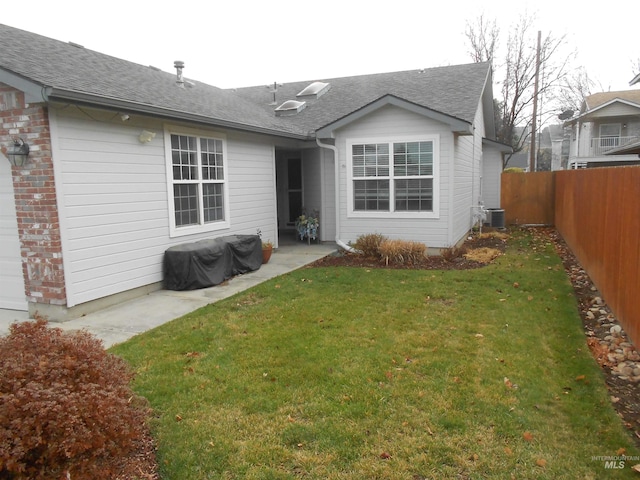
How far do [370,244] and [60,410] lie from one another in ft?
25.7

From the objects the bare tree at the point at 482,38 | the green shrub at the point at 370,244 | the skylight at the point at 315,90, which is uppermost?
the bare tree at the point at 482,38

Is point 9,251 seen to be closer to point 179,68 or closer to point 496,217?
point 179,68

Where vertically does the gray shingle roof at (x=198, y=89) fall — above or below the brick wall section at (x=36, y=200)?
above

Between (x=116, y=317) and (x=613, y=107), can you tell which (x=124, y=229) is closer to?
(x=116, y=317)

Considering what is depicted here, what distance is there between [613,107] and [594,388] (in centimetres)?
2851

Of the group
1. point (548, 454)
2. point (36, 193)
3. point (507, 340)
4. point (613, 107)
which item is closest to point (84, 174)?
point (36, 193)

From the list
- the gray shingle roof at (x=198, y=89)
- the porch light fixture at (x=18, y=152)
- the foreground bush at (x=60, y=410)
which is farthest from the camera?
the gray shingle roof at (x=198, y=89)

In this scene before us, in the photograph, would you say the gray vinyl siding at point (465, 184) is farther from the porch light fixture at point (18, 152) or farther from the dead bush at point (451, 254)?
the porch light fixture at point (18, 152)

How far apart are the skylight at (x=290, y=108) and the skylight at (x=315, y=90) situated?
848 millimetres

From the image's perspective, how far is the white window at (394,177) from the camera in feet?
33.2

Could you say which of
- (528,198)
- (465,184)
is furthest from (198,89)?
(528,198)

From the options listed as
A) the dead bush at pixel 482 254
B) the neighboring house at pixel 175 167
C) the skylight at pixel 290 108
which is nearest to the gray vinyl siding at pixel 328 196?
the neighboring house at pixel 175 167

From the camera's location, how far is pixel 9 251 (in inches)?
253

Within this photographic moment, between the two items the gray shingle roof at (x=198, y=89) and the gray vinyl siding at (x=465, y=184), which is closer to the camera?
the gray shingle roof at (x=198, y=89)
